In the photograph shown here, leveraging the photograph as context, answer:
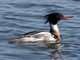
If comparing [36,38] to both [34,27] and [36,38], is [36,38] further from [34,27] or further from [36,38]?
[34,27]

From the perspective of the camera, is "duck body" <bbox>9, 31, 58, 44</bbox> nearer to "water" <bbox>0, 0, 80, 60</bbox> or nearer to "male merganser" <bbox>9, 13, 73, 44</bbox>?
"male merganser" <bbox>9, 13, 73, 44</bbox>

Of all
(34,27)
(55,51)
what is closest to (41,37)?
(55,51)

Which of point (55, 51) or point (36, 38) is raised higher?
point (36, 38)

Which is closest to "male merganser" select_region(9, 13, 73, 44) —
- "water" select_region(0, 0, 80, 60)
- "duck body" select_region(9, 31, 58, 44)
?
"duck body" select_region(9, 31, 58, 44)

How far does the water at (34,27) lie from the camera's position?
A: 1470 cm

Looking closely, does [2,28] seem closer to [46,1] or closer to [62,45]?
[62,45]

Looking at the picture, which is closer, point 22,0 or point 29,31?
point 29,31

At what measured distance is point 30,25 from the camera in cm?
1830

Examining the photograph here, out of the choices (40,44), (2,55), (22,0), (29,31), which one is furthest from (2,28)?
(22,0)

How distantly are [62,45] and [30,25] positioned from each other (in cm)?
257

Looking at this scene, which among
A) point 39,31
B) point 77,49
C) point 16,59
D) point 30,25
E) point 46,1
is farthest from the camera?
point 46,1

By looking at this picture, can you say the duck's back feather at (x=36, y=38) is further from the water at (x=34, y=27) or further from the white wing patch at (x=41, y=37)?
the water at (x=34, y=27)

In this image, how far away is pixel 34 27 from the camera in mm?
18016

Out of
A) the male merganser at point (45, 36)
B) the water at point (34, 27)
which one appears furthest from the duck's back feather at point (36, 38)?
the water at point (34, 27)
